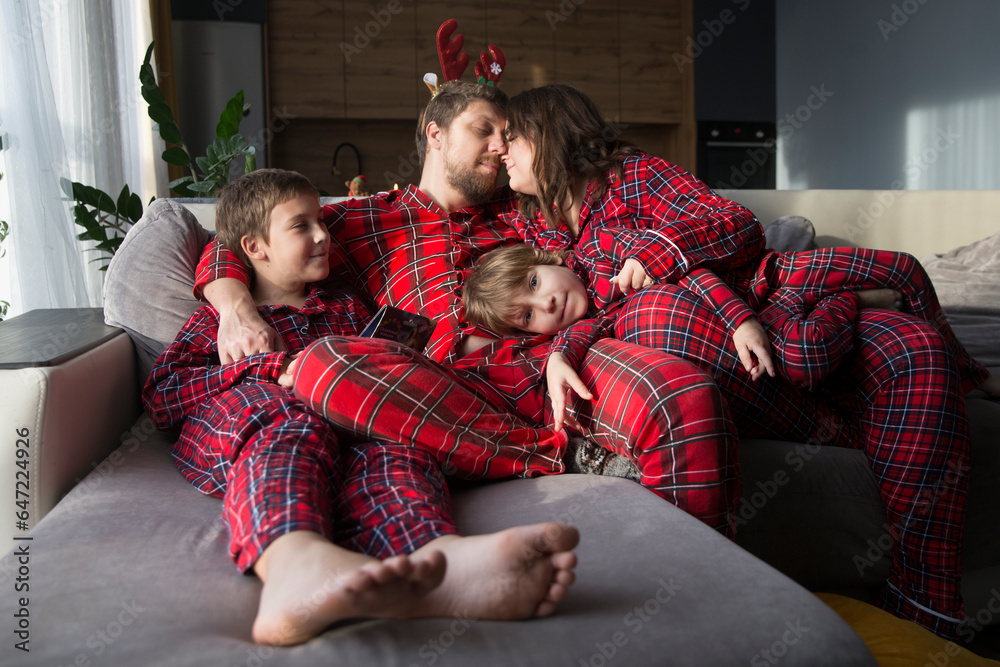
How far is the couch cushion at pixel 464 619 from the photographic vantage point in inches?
25.0

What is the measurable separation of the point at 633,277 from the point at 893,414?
Result: 0.47 meters

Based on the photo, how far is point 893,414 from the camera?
1.19 meters

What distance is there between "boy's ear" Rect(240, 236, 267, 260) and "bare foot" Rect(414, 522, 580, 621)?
905 mm

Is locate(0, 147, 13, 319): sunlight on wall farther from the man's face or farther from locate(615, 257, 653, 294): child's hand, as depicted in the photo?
locate(615, 257, 653, 294): child's hand

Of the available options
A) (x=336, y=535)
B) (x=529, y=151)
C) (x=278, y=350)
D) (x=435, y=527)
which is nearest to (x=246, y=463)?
(x=336, y=535)

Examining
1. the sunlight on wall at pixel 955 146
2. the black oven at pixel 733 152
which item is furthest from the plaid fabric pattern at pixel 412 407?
the black oven at pixel 733 152

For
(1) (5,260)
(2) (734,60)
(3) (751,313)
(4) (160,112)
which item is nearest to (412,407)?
(3) (751,313)

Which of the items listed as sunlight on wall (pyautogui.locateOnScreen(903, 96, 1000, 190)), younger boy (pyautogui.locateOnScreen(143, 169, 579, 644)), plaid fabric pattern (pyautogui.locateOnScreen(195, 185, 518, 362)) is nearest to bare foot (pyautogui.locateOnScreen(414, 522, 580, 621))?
younger boy (pyautogui.locateOnScreen(143, 169, 579, 644))

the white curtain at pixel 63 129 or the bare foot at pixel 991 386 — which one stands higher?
the white curtain at pixel 63 129

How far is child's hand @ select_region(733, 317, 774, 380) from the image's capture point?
1.16 meters

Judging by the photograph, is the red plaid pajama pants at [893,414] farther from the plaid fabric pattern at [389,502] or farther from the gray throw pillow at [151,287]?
the gray throw pillow at [151,287]

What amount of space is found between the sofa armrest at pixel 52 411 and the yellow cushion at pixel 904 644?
1141 millimetres

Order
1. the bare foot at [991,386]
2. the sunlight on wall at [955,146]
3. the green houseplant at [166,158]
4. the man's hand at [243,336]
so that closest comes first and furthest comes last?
1. the man's hand at [243,336]
2. the bare foot at [991,386]
3. the green houseplant at [166,158]
4. the sunlight on wall at [955,146]

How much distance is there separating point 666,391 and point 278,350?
66 cm
